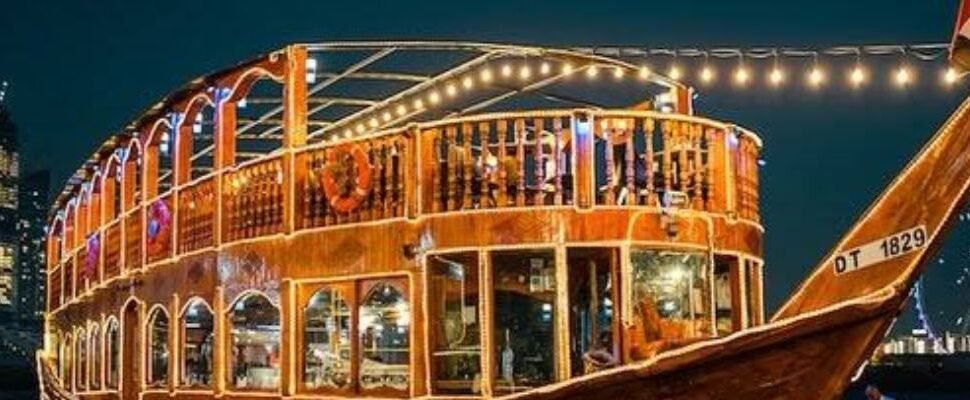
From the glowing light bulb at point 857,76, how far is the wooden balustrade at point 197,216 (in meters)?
5.50

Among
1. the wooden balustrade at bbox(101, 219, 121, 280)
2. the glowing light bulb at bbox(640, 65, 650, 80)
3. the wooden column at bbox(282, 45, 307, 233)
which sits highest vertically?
the glowing light bulb at bbox(640, 65, 650, 80)

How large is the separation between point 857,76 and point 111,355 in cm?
1010

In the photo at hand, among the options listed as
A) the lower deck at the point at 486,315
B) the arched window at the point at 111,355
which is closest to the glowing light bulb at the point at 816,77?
the lower deck at the point at 486,315

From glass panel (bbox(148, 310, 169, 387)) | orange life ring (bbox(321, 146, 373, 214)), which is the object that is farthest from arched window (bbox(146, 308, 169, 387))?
orange life ring (bbox(321, 146, 373, 214))

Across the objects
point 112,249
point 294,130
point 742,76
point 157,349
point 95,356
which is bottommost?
point 95,356

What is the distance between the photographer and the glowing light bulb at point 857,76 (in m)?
8.43

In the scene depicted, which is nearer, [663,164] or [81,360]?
[663,164]

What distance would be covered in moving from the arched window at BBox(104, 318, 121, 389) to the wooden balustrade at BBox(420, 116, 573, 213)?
741 centimetres

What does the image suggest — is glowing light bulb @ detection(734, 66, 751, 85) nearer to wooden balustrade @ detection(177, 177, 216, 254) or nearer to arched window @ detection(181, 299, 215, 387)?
wooden balustrade @ detection(177, 177, 216, 254)

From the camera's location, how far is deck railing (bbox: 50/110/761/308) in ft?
27.6

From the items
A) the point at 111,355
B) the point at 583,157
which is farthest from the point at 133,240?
the point at 583,157

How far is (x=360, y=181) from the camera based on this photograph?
355 inches

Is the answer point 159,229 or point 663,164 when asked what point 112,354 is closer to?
point 159,229

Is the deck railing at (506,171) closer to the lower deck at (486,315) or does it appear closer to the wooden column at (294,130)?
the wooden column at (294,130)
